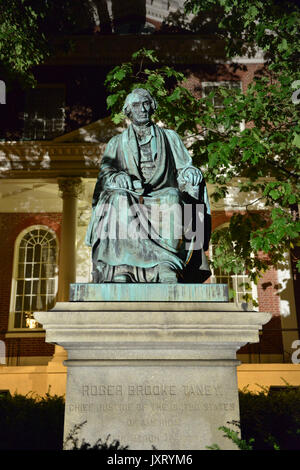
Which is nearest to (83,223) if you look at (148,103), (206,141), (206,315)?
(206,141)

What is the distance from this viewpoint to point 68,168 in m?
14.3

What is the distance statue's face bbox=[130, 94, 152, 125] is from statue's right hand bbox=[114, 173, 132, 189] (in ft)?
2.27

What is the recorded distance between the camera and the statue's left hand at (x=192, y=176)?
4168mm

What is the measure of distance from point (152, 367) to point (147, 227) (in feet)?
3.70

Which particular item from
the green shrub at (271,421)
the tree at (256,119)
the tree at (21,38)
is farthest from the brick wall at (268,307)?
the green shrub at (271,421)

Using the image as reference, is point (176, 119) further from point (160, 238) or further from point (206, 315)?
point (206, 315)

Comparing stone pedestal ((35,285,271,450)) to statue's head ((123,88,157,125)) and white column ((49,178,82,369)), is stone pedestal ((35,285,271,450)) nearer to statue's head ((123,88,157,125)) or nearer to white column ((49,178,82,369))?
statue's head ((123,88,157,125))

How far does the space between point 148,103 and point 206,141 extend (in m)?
4.69

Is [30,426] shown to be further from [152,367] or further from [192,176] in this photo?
[192,176]

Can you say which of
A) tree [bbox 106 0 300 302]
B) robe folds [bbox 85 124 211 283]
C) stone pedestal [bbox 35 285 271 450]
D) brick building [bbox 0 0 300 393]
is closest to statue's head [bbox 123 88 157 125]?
robe folds [bbox 85 124 211 283]

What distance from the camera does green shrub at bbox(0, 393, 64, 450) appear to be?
14.4 ft

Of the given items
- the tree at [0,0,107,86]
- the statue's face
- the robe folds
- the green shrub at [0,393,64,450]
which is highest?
the tree at [0,0,107,86]

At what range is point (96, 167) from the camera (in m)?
14.1

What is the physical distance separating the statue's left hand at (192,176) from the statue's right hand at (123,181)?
0.52 m
